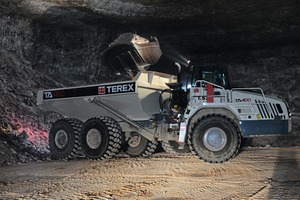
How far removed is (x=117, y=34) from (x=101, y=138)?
632cm

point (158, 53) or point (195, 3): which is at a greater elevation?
point (195, 3)

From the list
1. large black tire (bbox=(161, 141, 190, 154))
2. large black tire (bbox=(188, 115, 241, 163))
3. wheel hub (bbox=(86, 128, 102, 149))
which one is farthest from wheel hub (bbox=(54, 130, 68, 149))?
large black tire (bbox=(188, 115, 241, 163))

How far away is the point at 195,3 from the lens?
10.4 meters

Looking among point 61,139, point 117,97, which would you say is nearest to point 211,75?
point 117,97

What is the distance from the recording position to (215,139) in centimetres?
690

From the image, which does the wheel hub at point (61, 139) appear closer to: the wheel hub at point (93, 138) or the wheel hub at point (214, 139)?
the wheel hub at point (93, 138)

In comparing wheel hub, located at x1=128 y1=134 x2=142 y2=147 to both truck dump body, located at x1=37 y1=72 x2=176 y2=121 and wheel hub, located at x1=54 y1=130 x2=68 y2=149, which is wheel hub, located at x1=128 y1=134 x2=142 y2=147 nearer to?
truck dump body, located at x1=37 y1=72 x2=176 y2=121

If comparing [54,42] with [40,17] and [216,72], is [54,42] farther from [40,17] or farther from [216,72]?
[216,72]

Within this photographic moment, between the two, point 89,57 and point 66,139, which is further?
point 89,57

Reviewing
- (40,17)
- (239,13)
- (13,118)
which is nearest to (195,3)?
(239,13)

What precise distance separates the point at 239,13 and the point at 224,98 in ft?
17.0

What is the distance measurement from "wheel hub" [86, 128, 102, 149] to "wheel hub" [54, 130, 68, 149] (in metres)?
0.84

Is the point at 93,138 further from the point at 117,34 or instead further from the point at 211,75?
the point at 117,34

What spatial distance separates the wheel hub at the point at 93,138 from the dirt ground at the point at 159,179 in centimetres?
46
